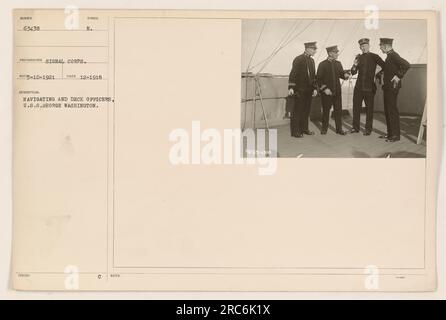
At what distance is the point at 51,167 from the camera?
38.7 inches

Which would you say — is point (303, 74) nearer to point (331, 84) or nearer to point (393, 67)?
point (331, 84)

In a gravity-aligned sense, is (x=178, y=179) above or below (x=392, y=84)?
below

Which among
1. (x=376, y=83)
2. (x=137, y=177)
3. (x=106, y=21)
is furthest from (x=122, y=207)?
(x=376, y=83)

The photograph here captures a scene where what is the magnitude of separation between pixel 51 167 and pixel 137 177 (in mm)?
162

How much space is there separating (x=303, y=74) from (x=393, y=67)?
17 cm

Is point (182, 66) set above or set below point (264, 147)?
above

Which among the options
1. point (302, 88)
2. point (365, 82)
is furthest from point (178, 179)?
point (365, 82)

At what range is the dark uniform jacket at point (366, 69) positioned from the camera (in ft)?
3.23

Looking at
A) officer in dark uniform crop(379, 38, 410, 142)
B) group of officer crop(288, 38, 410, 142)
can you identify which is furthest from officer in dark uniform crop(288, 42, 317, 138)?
officer in dark uniform crop(379, 38, 410, 142)

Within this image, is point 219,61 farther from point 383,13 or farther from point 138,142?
point 383,13

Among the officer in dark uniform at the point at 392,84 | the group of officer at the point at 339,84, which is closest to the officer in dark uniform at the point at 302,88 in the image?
the group of officer at the point at 339,84

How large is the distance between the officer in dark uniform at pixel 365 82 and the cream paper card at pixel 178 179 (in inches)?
2.5

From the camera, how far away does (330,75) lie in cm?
99

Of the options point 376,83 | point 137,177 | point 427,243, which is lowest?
point 427,243
